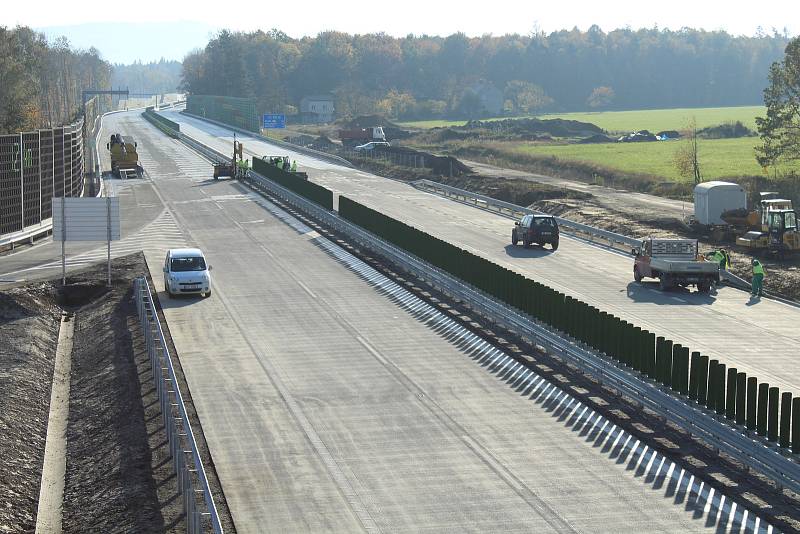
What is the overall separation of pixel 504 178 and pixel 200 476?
76.1 m

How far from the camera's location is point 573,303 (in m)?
33.2

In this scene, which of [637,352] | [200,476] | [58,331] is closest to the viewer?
[200,476]

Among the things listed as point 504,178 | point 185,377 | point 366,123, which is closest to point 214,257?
point 185,377

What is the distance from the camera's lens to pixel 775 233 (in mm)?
52625

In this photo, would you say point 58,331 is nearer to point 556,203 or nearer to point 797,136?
point 556,203

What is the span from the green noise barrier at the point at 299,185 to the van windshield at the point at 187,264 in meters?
25.0

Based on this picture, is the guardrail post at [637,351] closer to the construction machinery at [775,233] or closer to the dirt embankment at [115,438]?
the dirt embankment at [115,438]

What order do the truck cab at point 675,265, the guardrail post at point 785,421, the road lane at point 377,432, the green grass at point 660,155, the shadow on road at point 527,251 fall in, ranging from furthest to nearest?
the green grass at point 660,155, the shadow on road at point 527,251, the truck cab at point 675,265, the guardrail post at point 785,421, the road lane at point 377,432

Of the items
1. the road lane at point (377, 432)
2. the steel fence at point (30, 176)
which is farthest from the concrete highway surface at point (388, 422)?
the steel fence at point (30, 176)

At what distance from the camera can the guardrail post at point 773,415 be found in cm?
2334

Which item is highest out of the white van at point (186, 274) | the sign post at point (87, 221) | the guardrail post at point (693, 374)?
the sign post at point (87, 221)

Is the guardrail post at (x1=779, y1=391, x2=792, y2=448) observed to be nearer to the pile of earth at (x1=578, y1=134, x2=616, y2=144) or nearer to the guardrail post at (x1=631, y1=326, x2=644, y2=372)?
the guardrail post at (x1=631, y1=326, x2=644, y2=372)

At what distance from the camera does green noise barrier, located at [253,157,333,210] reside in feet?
227

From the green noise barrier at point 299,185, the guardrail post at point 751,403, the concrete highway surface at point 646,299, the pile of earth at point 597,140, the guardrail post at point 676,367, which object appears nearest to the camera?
the guardrail post at point 751,403
